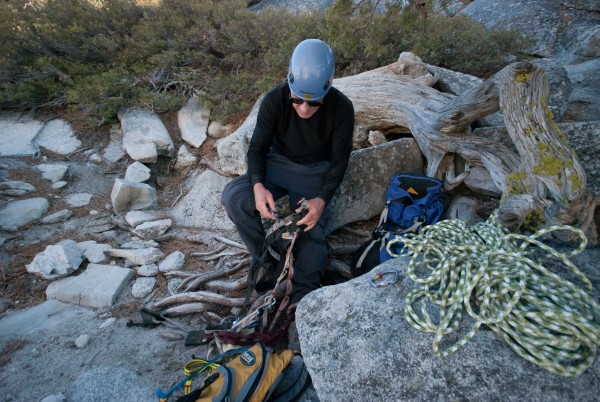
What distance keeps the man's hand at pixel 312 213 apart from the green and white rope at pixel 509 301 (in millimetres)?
1005

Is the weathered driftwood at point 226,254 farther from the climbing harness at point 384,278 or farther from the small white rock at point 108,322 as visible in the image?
the climbing harness at point 384,278

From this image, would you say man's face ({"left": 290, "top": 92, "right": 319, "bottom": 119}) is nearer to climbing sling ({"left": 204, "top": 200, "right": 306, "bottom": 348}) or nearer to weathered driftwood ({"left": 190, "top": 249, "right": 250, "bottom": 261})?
climbing sling ({"left": 204, "top": 200, "right": 306, "bottom": 348})

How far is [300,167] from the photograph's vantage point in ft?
11.2

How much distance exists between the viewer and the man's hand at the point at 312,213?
9.50 feet

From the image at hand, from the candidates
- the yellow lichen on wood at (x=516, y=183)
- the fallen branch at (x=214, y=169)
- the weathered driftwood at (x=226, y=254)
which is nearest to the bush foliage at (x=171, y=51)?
the fallen branch at (x=214, y=169)

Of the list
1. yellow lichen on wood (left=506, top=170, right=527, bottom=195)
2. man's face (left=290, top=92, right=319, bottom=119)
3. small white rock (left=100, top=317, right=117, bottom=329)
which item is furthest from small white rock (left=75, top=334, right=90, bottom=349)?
yellow lichen on wood (left=506, top=170, right=527, bottom=195)

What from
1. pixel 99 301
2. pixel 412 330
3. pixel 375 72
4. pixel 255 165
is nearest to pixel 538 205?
pixel 412 330

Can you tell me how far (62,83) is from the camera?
6613mm

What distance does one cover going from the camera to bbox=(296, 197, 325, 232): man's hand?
2896 millimetres

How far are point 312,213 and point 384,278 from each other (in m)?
1.00

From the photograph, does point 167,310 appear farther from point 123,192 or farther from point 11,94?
point 11,94

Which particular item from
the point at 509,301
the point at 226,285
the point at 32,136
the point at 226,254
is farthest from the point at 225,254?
the point at 32,136

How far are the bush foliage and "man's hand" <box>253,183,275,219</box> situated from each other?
127 inches

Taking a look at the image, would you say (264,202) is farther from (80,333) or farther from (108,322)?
(80,333)
